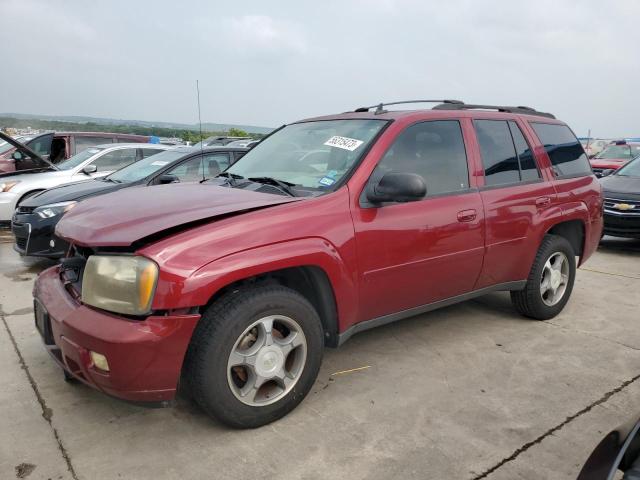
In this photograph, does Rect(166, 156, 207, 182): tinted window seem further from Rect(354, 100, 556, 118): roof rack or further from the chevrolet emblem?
the chevrolet emblem

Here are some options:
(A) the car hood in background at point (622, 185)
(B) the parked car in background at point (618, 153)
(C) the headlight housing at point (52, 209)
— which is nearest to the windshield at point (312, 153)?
(C) the headlight housing at point (52, 209)

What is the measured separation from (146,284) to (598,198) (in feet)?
13.4

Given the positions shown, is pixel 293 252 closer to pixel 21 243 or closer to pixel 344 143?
pixel 344 143

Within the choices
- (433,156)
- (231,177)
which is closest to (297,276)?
(231,177)

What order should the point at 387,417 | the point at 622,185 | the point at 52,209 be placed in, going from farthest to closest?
the point at 622,185
the point at 52,209
the point at 387,417

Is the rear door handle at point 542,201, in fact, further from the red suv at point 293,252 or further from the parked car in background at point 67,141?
the parked car in background at point 67,141

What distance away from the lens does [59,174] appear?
764cm

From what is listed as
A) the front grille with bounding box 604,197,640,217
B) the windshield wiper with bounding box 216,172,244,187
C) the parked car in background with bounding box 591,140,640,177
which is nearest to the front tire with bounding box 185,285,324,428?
the windshield wiper with bounding box 216,172,244,187

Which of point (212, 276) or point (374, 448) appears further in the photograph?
point (374, 448)

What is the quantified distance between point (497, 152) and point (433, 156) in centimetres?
70

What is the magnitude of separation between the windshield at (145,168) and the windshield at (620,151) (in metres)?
14.4

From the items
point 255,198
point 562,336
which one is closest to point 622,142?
point 562,336

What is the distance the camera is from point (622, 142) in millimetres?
16328

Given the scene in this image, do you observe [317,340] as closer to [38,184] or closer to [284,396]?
[284,396]
